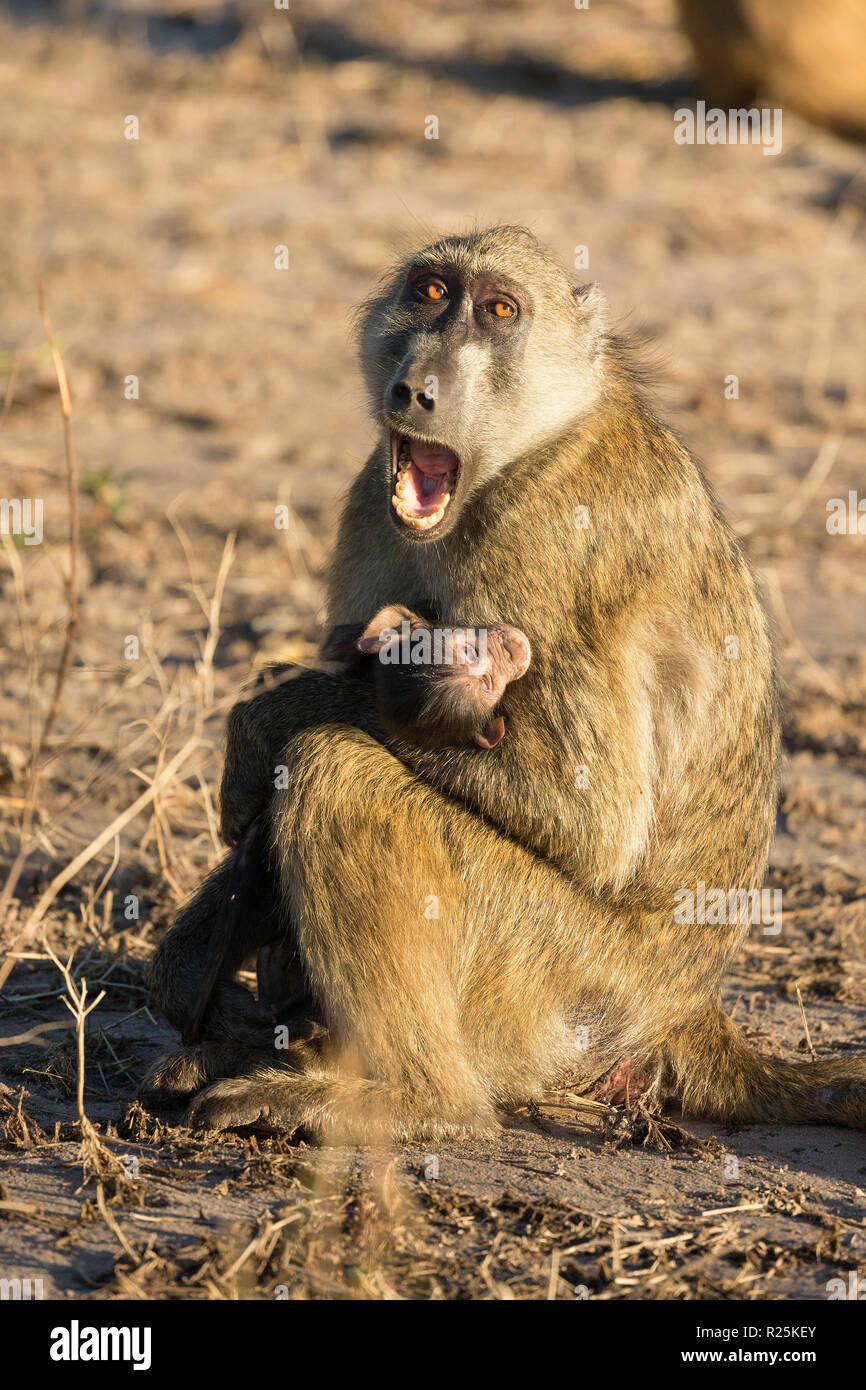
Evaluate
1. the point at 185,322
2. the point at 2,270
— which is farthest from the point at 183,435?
the point at 2,270

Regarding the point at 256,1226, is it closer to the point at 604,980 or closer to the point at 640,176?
the point at 604,980

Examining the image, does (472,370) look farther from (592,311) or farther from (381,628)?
(381,628)

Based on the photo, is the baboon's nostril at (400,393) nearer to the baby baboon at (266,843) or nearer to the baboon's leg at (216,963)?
the baby baboon at (266,843)

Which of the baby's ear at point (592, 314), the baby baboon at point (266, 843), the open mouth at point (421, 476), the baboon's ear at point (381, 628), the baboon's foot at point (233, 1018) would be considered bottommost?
the baboon's foot at point (233, 1018)

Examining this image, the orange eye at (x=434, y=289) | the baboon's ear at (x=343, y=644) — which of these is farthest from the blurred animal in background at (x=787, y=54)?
the baboon's ear at (x=343, y=644)

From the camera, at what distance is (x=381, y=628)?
322 centimetres

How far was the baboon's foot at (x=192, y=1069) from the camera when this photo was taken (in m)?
3.19

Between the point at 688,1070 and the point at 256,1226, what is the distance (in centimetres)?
108

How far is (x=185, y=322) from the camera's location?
8.41 meters

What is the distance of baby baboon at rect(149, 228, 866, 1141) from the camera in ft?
10.2

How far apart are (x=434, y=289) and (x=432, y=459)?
0.37 meters

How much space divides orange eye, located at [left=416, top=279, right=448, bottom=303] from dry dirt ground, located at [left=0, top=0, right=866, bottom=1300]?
0.60 metres

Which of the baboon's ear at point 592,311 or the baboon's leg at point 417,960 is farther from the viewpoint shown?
the baboon's ear at point 592,311

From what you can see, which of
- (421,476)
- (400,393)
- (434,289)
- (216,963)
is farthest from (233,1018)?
(434,289)
